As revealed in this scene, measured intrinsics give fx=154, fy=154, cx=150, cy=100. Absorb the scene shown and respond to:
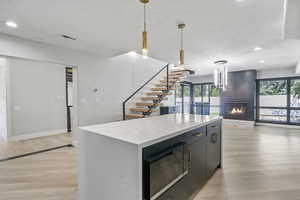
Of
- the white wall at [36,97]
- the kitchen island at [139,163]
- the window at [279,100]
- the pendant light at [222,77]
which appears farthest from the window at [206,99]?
the kitchen island at [139,163]

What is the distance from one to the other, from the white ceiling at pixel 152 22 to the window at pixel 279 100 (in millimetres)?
3695

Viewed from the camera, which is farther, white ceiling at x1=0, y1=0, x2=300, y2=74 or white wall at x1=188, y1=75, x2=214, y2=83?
white wall at x1=188, y1=75, x2=214, y2=83

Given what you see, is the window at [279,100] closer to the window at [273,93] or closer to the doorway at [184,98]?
the window at [273,93]

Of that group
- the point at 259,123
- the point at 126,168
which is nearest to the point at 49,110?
the point at 126,168

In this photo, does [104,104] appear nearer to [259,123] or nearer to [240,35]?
[240,35]

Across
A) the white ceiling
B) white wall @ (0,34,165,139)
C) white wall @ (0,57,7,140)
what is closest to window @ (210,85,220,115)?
the white ceiling

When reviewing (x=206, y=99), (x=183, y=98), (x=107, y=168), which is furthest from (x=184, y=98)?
(x=107, y=168)

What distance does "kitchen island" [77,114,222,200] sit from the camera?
4.02 ft

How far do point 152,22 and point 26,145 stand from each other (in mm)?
4581

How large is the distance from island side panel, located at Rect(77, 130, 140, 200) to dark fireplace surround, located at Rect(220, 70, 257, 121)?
745 cm

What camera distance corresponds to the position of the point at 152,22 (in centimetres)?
265

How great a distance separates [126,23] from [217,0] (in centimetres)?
145

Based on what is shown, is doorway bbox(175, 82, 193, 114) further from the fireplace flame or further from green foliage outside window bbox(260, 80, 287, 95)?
green foliage outside window bbox(260, 80, 287, 95)

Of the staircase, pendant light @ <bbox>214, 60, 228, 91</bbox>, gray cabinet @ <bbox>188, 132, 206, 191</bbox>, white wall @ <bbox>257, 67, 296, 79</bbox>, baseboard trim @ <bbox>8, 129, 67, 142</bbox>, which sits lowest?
baseboard trim @ <bbox>8, 129, 67, 142</bbox>
